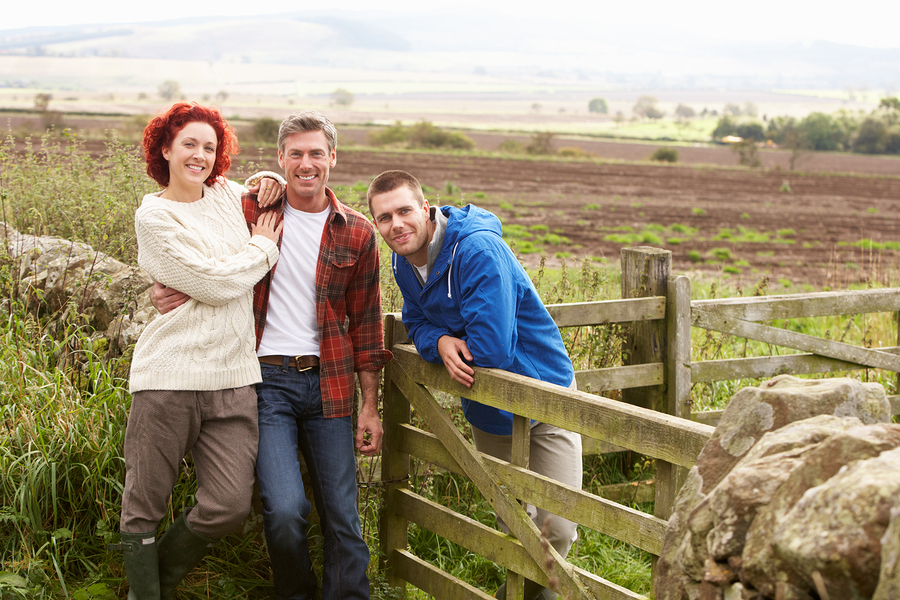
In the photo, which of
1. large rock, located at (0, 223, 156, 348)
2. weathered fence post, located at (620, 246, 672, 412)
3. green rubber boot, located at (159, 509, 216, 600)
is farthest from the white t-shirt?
weathered fence post, located at (620, 246, 672, 412)

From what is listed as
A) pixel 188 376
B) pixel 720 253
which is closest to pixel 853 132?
pixel 720 253

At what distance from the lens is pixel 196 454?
303 cm

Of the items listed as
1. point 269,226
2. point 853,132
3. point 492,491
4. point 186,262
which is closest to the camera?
point 186,262

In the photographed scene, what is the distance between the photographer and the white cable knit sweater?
2875mm

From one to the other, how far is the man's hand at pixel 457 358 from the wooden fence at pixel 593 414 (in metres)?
0.05

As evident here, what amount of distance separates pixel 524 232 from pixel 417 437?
55.6ft

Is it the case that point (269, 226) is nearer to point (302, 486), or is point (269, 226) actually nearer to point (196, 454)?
point (196, 454)

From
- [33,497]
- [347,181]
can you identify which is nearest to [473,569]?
[33,497]

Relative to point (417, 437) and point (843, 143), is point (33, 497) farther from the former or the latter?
point (843, 143)

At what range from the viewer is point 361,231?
331cm

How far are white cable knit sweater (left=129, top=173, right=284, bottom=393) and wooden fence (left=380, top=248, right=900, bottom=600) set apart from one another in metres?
0.79

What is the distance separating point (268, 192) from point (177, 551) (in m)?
1.53

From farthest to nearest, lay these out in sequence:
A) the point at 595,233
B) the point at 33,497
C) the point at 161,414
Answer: the point at 595,233
the point at 33,497
the point at 161,414

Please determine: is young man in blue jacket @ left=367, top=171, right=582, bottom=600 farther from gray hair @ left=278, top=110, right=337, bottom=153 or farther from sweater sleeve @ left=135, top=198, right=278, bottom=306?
sweater sleeve @ left=135, top=198, right=278, bottom=306
